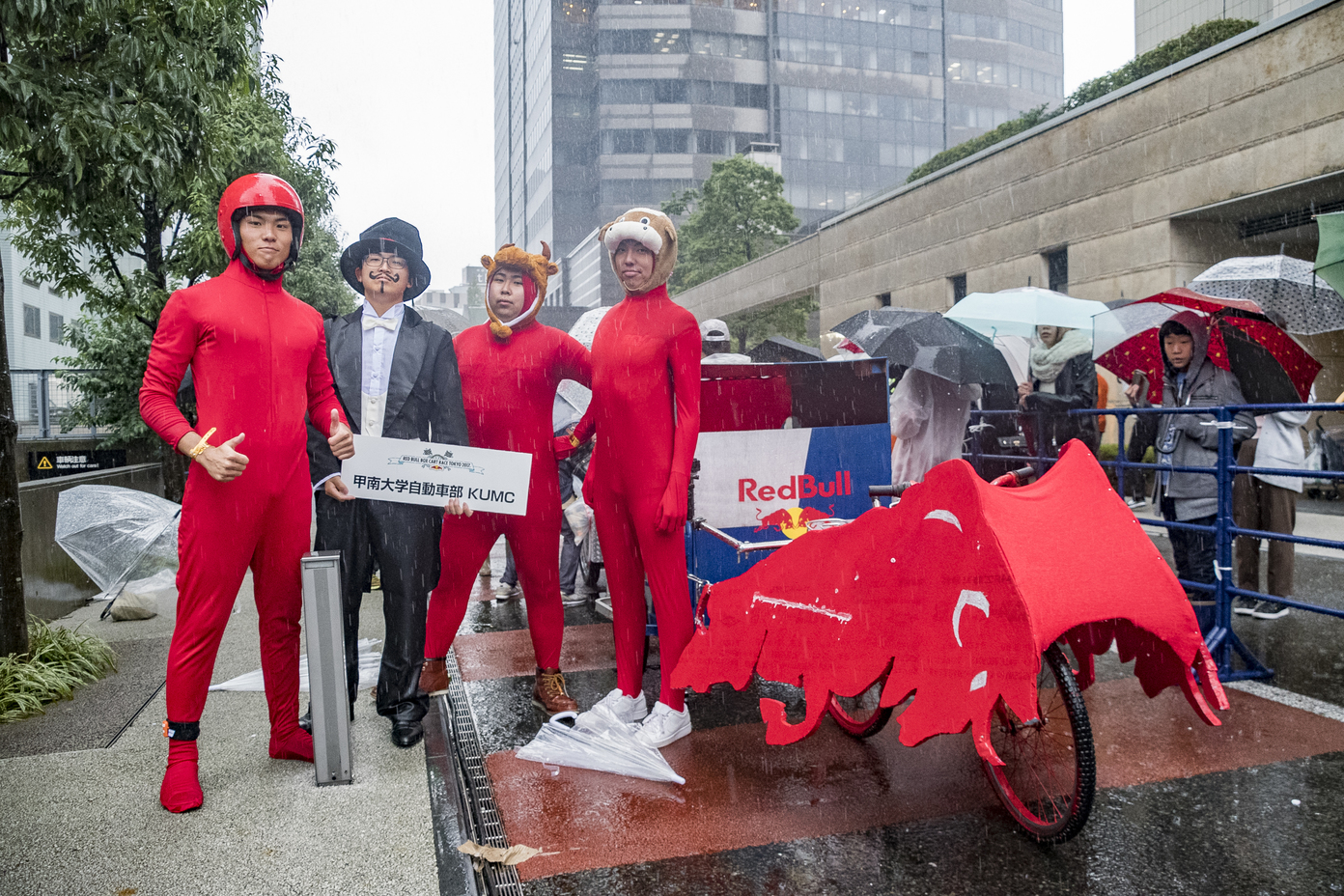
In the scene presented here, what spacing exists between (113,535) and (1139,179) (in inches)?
666

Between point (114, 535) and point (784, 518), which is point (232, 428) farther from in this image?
point (114, 535)

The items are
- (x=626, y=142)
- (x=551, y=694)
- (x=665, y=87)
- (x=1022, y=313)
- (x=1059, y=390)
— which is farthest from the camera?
(x=626, y=142)

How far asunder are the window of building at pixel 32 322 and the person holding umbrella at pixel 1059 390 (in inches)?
1492

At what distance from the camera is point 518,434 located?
4590 mm

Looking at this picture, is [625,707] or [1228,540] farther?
[1228,540]

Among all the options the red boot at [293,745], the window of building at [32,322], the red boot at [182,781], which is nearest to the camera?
the red boot at [182,781]

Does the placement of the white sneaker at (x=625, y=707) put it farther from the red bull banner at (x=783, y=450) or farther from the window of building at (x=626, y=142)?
the window of building at (x=626, y=142)

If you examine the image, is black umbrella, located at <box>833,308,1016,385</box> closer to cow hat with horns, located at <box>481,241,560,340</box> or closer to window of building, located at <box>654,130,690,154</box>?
cow hat with horns, located at <box>481,241,560,340</box>

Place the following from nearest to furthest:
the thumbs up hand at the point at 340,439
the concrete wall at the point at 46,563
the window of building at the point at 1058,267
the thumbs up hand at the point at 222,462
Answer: the thumbs up hand at the point at 222,462 < the thumbs up hand at the point at 340,439 < the concrete wall at the point at 46,563 < the window of building at the point at 1058,267

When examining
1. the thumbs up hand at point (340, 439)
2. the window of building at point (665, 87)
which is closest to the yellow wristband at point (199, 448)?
the thumbs up hand at point (340, 439)

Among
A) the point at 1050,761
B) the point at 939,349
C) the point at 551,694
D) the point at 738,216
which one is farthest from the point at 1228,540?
the point at 738,216

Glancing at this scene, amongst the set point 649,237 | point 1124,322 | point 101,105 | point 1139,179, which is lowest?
point 1124,322

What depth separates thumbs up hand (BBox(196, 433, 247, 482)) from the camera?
328 cm

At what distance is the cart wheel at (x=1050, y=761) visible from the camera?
9.79 feet
